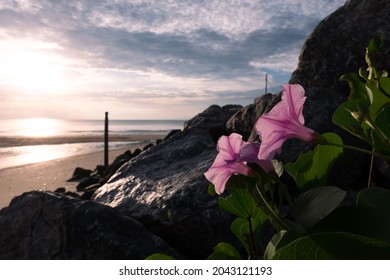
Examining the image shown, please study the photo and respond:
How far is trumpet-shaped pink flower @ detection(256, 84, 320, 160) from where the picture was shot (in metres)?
0.81

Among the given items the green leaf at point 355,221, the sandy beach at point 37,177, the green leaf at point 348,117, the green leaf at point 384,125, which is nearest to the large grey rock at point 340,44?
the green leaf at point 348,117

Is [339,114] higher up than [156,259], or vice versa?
[339,114]

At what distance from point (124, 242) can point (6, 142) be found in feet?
66.7

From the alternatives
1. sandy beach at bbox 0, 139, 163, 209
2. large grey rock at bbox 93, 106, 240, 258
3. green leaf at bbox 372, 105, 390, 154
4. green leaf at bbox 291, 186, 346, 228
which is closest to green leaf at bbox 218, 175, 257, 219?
green leaf at bbox 291, 186, 346, 228

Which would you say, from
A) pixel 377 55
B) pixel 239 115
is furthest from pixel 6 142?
pixel 377 55

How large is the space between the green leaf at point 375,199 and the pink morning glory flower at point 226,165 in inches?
7.7

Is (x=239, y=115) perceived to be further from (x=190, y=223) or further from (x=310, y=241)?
(x=310, y=241)

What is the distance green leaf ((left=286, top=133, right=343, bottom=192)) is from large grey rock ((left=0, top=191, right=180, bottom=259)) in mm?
2037

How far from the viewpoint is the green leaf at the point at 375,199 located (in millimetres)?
730

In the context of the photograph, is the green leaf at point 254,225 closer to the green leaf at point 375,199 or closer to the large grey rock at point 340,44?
the green leaf at point 375,199

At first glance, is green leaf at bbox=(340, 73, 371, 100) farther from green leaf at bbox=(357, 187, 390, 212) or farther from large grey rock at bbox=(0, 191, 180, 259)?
large grey rock at bbox=(0, 191, 180, 259)

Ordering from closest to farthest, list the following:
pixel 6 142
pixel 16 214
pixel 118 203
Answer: pixel 16 214
pixel 118 203
pixel 6 142

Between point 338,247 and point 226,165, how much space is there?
0.95ft

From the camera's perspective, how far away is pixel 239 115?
15.9 ft
